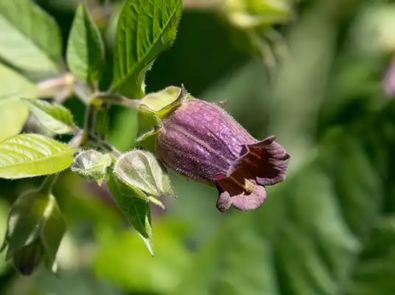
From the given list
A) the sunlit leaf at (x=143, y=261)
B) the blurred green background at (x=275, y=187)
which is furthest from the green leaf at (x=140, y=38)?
the sunlit leaf at (x=143, y=261)

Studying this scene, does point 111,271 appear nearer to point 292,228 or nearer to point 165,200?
point 165,200

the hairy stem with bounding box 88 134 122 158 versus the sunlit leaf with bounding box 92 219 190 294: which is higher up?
the hairy stem with bounding box 88 134 122 158

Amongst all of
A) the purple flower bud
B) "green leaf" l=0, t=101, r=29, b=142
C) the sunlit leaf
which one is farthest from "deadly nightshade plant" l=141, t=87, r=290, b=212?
the sunlit leaf

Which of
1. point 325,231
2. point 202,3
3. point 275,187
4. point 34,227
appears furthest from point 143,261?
point 34,227

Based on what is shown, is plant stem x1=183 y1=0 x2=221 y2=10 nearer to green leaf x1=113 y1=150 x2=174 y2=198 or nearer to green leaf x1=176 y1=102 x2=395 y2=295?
green leaf x1=176 y1=102 x2=395 y2=295

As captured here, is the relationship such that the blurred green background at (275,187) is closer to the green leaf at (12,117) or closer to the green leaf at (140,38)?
the green leaf at (12,117)

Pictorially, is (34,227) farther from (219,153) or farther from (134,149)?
(219,153)
